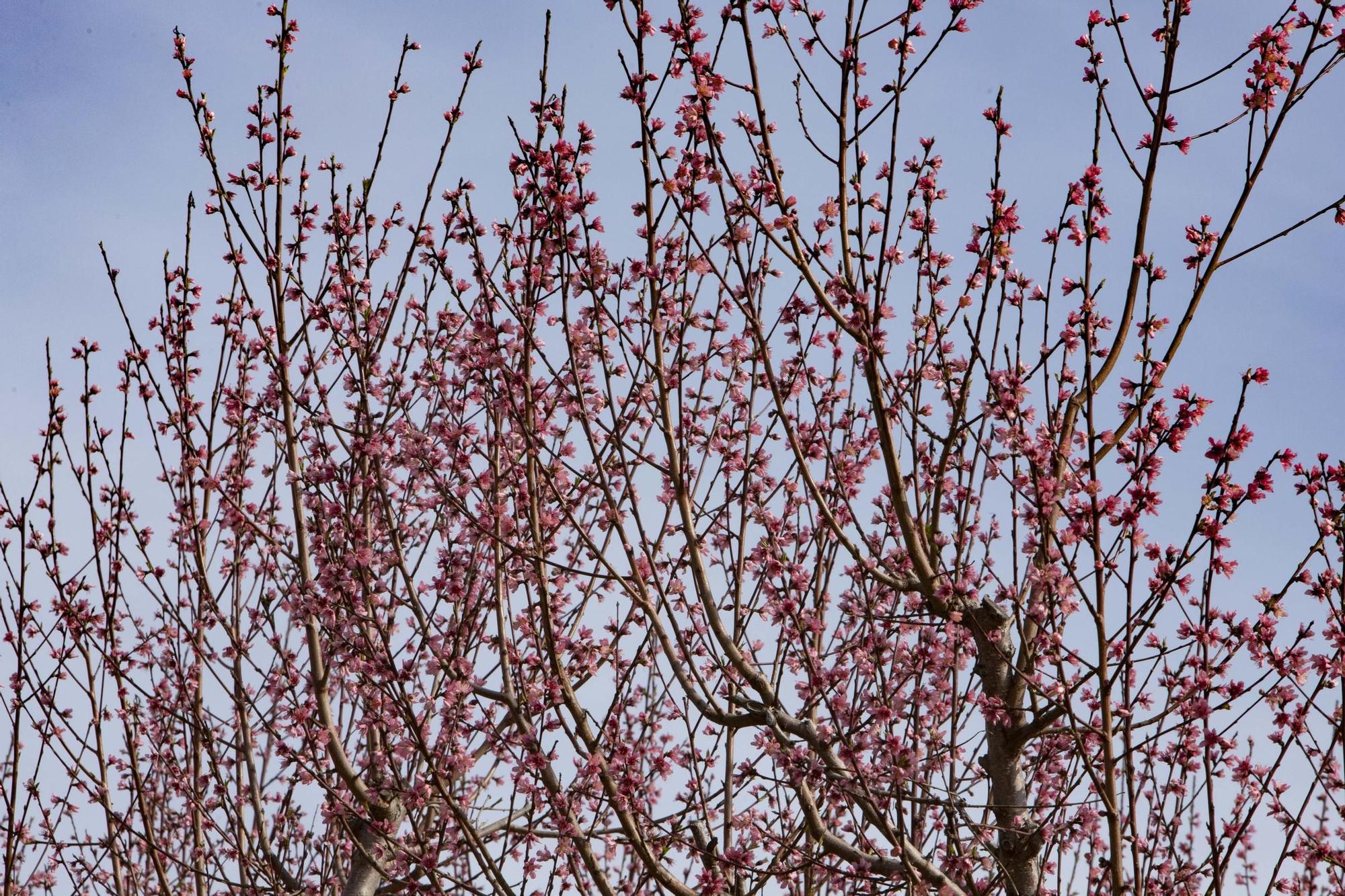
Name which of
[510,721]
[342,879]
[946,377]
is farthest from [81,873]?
[946,377]

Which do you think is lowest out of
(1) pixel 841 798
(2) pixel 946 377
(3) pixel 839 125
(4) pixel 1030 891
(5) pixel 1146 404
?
(4) pixel 1030 891

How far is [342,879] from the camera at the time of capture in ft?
20.1

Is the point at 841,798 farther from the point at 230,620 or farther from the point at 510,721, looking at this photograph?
the point at 230,620

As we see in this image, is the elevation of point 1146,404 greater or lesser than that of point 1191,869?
greater

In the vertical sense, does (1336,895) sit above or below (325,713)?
below

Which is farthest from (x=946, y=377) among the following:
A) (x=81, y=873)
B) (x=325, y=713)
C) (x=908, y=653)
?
(x=81, y=873)

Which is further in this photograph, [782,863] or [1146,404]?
[782,863]

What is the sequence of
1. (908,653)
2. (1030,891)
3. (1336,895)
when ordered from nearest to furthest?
(1030,891)
(1336,895)
(908,653)

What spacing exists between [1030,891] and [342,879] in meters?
3.48

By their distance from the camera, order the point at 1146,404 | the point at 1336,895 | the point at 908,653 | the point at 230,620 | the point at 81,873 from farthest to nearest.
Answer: the point at 81,873 < the point at 230,620 < the point at 908,653 < the point at 1336,895 < the point at 1146,404

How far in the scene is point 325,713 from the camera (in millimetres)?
5508

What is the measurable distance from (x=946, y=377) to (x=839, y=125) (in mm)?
1068

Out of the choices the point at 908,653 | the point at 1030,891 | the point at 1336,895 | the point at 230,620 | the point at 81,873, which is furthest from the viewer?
the point at 81,873

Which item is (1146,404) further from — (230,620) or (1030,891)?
(230,620)
